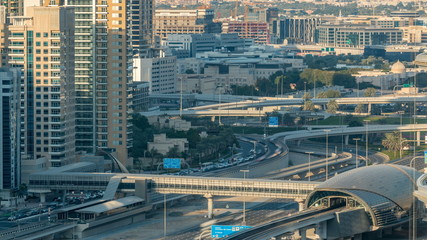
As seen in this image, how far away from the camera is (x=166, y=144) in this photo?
144875mm

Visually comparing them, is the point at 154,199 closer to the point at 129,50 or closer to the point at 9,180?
the point at 9,180

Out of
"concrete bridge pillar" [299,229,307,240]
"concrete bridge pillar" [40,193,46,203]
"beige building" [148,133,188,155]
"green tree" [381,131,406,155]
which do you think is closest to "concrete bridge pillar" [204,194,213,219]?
"concrete bridge pillar" [299,229,307,240]

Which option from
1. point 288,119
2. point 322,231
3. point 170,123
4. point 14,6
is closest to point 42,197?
point 322,231

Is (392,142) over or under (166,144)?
under

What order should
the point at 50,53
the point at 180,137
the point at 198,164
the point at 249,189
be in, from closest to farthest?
the point at 249,189
the point at 50,53
the point at 198,164
the point at 180,137

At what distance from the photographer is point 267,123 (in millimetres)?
181750

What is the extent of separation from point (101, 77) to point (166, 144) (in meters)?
9.95

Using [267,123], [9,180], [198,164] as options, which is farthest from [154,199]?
[267,123]

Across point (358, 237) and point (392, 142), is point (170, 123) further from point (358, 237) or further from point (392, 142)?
point (358, 237)

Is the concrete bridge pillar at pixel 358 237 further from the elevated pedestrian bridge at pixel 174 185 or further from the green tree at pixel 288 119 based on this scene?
the green tree at pixel 288 119

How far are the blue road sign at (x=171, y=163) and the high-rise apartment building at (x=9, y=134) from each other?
1422cm

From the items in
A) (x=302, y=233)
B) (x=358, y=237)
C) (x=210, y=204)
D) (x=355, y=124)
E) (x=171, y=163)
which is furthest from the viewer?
(x=355, y=124)

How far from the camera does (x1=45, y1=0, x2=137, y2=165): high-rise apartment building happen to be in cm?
13888

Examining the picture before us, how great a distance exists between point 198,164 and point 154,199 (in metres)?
21.4
